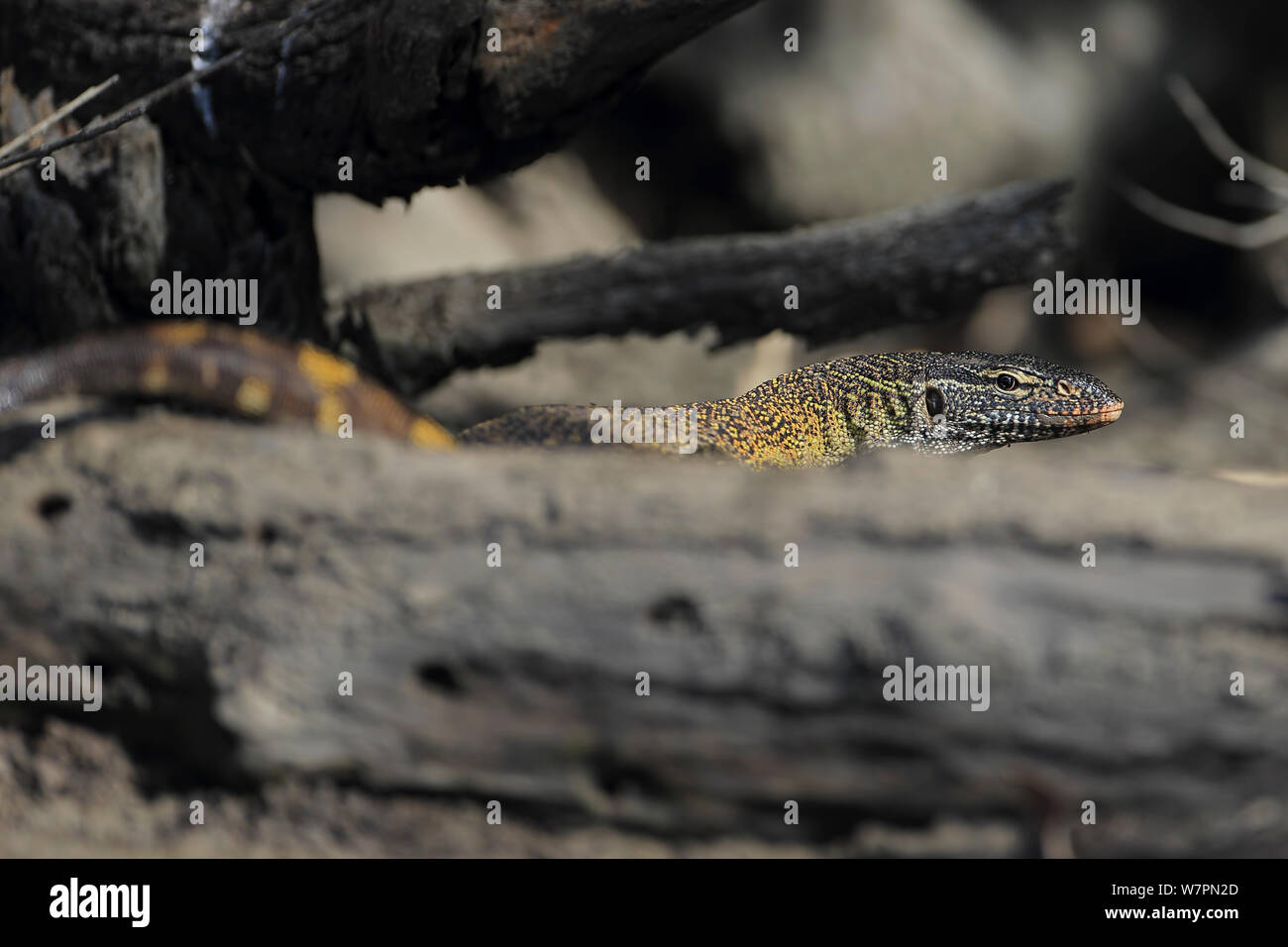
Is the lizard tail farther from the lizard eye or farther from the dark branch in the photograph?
the lizard eye

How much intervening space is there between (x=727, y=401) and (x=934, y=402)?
104 centimetres

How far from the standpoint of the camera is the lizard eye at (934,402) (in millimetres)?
5430

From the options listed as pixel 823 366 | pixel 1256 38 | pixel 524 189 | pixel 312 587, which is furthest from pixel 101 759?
pixel 1256 38

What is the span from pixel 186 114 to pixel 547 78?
5.68 ft

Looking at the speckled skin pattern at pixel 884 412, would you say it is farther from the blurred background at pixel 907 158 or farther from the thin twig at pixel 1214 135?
the thin twig at pixel 1214 135

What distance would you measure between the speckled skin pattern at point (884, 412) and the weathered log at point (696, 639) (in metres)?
1.62

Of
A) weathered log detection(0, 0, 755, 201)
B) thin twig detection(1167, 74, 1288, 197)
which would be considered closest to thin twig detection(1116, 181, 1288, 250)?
thin twig detection(1167, 74, 1288, 197)

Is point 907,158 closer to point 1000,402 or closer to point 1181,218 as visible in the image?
point 1181,218

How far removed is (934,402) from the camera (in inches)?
215

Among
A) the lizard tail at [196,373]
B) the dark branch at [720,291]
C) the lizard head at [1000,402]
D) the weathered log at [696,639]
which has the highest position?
the dark branch at [720,291]

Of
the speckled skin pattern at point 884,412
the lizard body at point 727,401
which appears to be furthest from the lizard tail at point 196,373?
the speckled skin pattern at point 884,412

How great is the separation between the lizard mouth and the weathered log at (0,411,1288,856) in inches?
83.1

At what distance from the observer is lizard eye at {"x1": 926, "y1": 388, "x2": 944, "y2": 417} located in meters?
5.43

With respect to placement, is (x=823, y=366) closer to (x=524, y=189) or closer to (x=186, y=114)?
(x=186, y=114)
